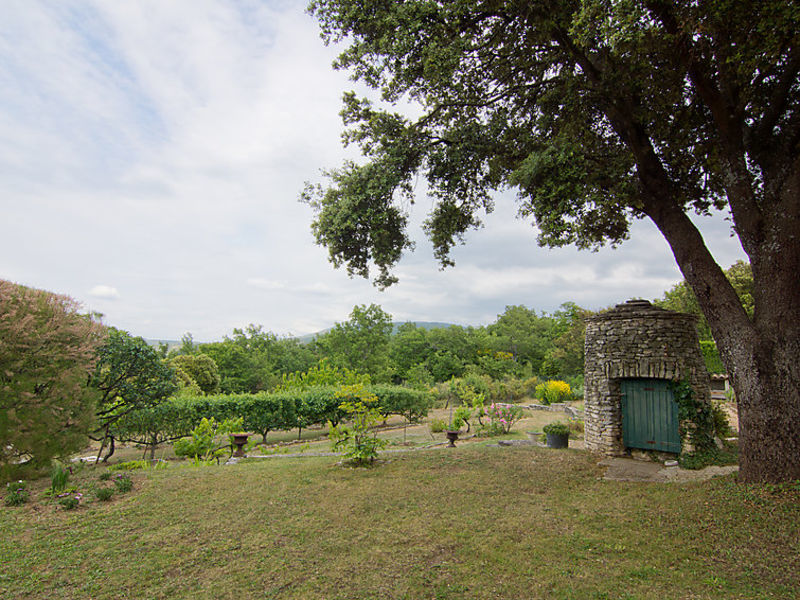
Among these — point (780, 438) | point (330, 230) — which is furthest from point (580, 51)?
point (780, 438)

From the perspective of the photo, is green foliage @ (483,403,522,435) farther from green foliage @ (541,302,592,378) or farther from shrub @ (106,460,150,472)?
green foliage @ (541,302,592,378)

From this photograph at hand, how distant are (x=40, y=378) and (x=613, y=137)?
1166 centimetres

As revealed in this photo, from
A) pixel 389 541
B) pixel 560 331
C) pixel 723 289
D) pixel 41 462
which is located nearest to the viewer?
pixel 389 541

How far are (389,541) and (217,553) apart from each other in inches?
72.5

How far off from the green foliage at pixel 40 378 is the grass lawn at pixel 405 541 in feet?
1.93

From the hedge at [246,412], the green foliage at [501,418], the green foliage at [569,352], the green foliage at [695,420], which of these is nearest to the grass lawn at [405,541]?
the green foliage at [695,420]

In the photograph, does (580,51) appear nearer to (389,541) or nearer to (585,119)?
(585,119)

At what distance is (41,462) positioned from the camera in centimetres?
676

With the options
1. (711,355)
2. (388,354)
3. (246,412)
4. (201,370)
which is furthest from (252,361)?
(711,355)

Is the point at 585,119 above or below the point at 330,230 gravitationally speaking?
above

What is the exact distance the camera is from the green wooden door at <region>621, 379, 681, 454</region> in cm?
902

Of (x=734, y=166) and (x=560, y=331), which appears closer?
(x=734, y=166)

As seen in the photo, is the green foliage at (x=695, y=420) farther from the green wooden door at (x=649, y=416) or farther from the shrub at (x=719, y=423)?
the shrub at (x=719, y=423)

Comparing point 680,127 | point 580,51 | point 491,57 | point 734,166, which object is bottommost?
point 734,166
